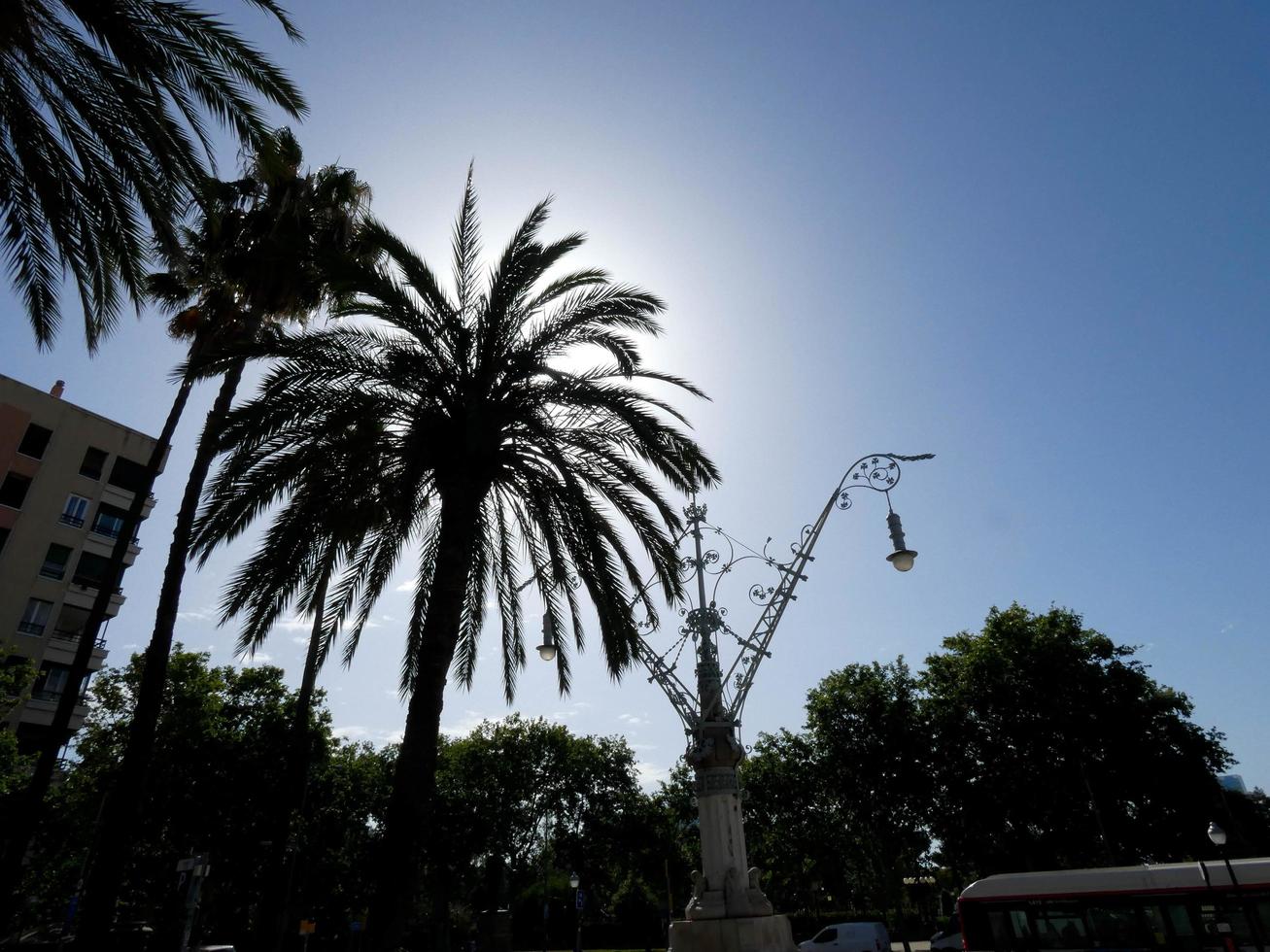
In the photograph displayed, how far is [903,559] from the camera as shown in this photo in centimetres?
1178

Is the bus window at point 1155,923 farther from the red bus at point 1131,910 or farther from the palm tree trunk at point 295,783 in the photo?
the palm tree trunk at point 295,783

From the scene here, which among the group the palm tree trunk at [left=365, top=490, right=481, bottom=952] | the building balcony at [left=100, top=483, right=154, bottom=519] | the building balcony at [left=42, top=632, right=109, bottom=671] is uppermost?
the building balcony at [left=100, top=483, right=154, bottom=519]

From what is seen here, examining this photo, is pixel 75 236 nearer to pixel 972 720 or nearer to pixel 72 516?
pixel 972 720

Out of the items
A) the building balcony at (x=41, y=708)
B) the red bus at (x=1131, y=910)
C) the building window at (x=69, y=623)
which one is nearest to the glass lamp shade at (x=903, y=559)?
the red bus at (x=1131, y=910)

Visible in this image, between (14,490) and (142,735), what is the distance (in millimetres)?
32203

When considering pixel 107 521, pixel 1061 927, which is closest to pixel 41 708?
pixel 107 521

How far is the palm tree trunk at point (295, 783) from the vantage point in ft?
44.2

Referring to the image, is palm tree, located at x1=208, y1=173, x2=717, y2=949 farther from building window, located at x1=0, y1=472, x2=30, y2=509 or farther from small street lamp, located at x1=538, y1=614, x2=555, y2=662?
building window, located at x1=0, y1=472, x2=30, y2=509

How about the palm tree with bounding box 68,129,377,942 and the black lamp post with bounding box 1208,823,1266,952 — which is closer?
the palm tree with bounding box 68,129,377,942

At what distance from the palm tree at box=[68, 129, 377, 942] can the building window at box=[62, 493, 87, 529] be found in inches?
1061

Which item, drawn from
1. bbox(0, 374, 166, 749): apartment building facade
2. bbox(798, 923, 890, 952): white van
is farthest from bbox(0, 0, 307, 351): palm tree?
bbox(0, 374, 166, 749): apartment building facade

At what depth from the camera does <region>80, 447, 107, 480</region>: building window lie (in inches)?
1512

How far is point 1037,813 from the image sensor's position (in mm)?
27188

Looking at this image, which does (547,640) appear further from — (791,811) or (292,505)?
(791,811)
